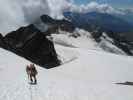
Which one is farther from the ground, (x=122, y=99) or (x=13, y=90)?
(x=13, y=90)

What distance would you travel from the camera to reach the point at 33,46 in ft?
260

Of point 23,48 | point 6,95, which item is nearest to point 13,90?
point 6,95

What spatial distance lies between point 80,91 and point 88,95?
1.74 meters

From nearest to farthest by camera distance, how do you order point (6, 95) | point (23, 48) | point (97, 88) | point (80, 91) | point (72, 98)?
point (6, 95)
point (72, 98)
point (80, 91)
point (97, 88)
point (23, 48)

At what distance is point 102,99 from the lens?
891 inches

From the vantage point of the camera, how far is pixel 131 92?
87.2ft

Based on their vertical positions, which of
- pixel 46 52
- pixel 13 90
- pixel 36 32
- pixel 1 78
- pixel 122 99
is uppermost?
pixel 36 32

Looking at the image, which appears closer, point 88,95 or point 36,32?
point 88,95

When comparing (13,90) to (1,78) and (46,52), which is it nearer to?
(1,78)

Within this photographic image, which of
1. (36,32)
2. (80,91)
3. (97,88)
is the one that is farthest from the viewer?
(36,32)

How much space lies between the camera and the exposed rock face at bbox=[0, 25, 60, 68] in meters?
74.3

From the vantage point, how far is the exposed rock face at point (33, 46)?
244 ft

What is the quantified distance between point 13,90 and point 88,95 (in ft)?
21.5

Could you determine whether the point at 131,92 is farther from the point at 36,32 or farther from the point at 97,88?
the point at 36,32
